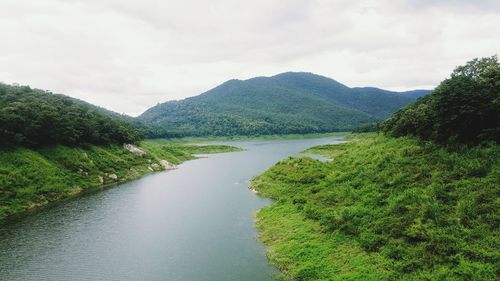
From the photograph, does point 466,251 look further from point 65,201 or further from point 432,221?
point 65,201

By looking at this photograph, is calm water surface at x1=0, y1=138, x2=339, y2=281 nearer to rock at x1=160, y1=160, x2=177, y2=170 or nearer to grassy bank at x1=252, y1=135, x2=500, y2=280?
grassy bank at x1=252, y1=135, x2=500, y2=280

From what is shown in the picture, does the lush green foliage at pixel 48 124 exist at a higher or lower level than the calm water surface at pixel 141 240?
higher

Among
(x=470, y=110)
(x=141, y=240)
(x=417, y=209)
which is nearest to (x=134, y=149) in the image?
(x=141, y=240)

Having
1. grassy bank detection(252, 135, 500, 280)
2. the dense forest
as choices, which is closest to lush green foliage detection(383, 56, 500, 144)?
the dense forest

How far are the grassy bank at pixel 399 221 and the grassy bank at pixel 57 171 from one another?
126ft

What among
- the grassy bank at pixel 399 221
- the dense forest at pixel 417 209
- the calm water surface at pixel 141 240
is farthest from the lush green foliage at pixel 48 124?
the grassy bank at pixel 399 221

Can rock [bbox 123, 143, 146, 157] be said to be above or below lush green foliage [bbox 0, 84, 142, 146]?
below

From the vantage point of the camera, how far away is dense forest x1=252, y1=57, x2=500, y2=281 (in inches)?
984

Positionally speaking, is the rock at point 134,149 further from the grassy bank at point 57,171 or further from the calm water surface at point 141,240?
the calm water surface at point 141,240

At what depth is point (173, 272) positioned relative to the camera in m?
30.3

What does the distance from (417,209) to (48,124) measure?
75.3m

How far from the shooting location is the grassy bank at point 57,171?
54.8 m

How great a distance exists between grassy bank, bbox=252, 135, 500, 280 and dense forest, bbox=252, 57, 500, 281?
8cm

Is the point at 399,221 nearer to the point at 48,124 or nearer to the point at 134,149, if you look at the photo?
the point at 48,124
